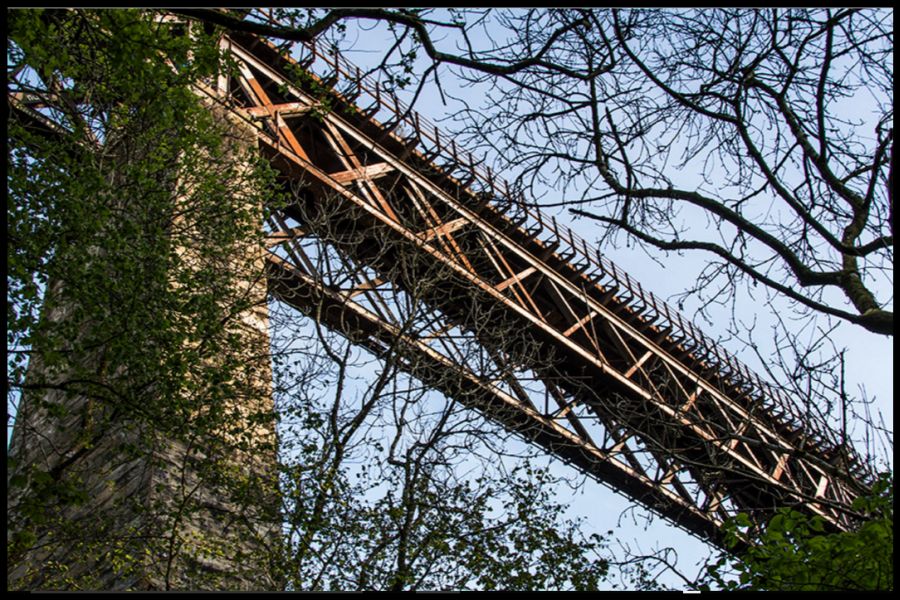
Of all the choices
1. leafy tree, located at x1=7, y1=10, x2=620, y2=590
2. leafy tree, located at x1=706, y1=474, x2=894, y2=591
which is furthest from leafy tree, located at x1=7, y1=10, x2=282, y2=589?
leafy tree, located at x1=706, y1=474, x2=894, y2=591

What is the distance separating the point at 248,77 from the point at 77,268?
33.7 ft

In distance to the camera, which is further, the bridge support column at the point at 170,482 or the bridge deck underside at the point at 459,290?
the bridge deck underside at the point at 459,290

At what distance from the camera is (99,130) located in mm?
9000

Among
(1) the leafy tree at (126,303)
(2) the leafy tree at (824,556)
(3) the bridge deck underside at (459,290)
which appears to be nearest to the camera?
(2) the leafy tree at (824,556)

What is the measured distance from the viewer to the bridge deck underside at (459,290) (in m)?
11.1

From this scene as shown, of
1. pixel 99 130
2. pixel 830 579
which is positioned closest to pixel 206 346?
pixel 99 130

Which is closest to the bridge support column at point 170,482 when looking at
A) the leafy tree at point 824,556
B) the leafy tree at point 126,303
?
the leafy tree at point 126,303

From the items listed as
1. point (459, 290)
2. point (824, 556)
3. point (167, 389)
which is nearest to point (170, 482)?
point (167, 389)

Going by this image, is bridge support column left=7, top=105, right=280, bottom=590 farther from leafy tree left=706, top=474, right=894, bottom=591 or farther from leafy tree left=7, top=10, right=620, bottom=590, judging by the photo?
leafy tree left=706, top=474, right=894, bottom=591

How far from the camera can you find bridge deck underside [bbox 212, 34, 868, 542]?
11.1 metres

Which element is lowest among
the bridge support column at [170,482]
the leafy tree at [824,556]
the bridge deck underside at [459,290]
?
the leafy tree at [824,556]

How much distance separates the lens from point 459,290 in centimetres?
1847

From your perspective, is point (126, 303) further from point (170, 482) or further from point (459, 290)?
point (459, 290)

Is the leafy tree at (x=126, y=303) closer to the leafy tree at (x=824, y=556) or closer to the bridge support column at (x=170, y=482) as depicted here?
the bridge support column at (x=170, y=482)
